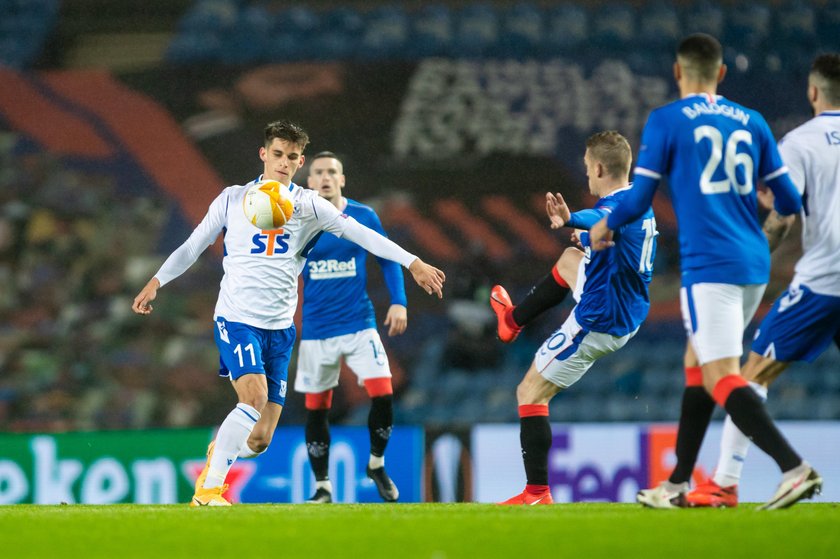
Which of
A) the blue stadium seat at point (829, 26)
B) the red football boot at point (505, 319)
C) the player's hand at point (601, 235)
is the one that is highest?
the blue stadium seat at point (829, 26)

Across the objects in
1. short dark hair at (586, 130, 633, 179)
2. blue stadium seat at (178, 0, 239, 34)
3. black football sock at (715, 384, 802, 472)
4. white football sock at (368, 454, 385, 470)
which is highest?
blue stadium seat at (178, 0, 239, 34)

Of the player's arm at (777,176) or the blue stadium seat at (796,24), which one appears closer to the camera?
the player's arm at (777,176)

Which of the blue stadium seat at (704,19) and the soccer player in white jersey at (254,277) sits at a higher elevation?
the blue stadium seat at (704,19)

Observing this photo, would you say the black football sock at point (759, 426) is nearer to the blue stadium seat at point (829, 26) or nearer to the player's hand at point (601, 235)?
the player's hand at point (601, 235)

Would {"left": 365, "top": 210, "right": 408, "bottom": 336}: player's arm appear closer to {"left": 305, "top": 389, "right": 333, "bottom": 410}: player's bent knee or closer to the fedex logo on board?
{"left": 305, "top": 389, "right": 333, "bottom": 410}: player's bent knee

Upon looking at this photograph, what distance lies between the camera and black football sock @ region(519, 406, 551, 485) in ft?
19.8

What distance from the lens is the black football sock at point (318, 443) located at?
7.54 meters

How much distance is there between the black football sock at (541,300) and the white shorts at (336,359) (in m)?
1.43

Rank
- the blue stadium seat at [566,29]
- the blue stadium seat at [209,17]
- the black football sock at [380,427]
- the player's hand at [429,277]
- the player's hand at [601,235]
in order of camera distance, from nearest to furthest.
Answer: the player's hand at [601,235]
the player's hand at [429,277]
the black football sock at [380,427]
the blue stadium seat at [566,29]
the blue stadium seat at [209,17]

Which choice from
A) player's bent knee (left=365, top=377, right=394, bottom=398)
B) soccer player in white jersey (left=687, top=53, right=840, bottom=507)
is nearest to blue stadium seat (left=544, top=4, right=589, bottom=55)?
player's bent knee (left=365, top=377, right=394, bottom=398)

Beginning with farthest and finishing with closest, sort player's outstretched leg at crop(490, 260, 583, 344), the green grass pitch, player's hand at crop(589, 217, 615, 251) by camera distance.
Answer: player's outstretched leg at crop(490, 260, 583, 344), player's hand at crop(589, 217, 615, 251), the green grass pitch

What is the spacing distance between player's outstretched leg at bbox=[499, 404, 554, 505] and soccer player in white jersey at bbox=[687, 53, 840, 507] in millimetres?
1184

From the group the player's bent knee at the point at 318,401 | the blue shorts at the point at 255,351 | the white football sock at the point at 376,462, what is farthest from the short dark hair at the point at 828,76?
the player's bent knee at the point at 318,401

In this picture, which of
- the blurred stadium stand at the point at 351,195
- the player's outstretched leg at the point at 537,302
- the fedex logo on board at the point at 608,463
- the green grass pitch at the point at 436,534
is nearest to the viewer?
the green grass pitch at the point at 436,534
